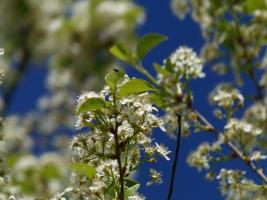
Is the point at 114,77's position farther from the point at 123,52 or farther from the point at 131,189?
the point at 123,52

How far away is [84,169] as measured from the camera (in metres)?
1.09

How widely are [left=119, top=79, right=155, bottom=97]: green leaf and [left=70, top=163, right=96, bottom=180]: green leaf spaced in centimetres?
14

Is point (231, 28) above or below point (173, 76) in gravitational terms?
above

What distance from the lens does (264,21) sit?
3.10m

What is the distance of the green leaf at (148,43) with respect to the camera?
178cm

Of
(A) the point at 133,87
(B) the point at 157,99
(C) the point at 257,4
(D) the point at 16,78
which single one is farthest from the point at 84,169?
(D) the point at 16,78

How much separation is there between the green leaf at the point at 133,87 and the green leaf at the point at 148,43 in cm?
56

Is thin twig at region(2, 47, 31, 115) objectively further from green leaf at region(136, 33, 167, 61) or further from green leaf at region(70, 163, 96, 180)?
green leaf at region(70, 163, 96, 180)

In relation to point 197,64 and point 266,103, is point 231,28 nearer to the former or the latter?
point 266,103

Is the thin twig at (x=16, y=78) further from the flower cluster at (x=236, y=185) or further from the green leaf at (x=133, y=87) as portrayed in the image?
the green leaf at (x=133, y=87)

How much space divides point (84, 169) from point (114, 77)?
17cm

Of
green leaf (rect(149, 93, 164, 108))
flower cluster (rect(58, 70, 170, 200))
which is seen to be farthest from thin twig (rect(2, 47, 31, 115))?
flower cluster (rect(58, 70, 170, 200))

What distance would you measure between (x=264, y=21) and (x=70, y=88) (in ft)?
19.1

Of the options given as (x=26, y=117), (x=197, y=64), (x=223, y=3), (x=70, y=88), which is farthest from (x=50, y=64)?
(x=197, y=64)
